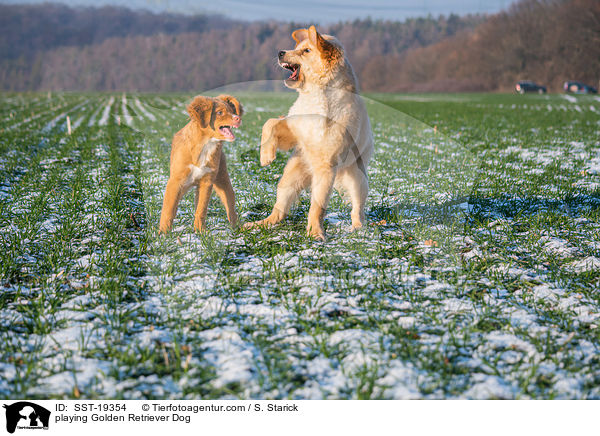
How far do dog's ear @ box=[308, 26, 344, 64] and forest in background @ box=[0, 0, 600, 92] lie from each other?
0.28 metres

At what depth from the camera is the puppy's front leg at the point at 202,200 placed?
12.3 ft

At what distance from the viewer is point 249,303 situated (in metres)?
3.25

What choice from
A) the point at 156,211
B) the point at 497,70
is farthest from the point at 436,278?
the point at 497,70

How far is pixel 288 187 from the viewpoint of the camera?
14.4 ft

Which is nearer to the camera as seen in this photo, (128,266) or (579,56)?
(128,266)

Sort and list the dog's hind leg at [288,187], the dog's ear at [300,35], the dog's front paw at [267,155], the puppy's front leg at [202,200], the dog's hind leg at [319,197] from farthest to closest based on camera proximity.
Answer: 1. the dog's hind leg at [288,187]
2. the dog's hind leg at [319,197]
3. the puppy's front leg at [202,200]
4. the dog's front paw at [267,155]
5. the dog's ear at [300,35]

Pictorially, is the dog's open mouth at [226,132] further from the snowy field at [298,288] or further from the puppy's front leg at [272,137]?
the puppy's front leg at [272,137]

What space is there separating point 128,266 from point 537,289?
3.47 m

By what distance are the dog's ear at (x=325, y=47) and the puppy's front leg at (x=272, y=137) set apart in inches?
24.2

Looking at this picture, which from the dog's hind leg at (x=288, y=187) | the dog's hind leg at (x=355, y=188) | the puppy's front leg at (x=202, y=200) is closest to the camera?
the puppy's front leg at (x=202, y=200)

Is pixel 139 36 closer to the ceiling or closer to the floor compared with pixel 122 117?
closer to the ceiling

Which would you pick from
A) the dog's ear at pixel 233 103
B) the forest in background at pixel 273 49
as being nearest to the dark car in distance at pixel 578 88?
the forest in background at pixel 273 49
